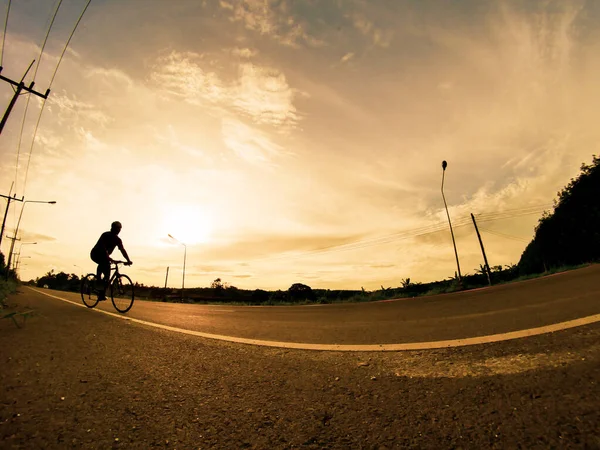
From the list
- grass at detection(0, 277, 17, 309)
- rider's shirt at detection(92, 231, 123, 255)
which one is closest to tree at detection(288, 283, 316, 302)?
grass at detection(0, 277, 17, 309)

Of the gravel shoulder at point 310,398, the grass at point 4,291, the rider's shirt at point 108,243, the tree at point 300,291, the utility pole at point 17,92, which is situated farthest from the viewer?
the tree at point 300,291

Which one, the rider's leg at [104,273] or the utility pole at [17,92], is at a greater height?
the utility pole at [17,92]

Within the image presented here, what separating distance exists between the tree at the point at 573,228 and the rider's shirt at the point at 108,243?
48.6 m

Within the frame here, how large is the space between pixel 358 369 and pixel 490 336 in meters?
1.61

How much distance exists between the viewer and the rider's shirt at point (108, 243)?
6.75 metres

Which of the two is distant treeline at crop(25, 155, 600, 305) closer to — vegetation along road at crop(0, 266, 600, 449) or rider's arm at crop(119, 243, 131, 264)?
rider's arm at crop(119, 243, 131, 264)

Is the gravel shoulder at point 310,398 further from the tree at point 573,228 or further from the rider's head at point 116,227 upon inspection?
the tree at point 573,228

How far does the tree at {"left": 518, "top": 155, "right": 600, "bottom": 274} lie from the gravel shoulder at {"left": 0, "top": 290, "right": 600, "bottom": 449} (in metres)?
47.8

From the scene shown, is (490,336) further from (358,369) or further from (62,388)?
(62,388)

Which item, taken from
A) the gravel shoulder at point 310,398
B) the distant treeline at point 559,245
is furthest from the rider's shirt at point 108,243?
the distant treeline at point 559,245

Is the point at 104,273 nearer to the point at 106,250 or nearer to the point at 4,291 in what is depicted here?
the point at 106,250

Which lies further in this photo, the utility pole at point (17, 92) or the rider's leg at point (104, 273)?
the utility pole at point (17, 92)

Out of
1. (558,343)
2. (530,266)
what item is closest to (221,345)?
(558,343)

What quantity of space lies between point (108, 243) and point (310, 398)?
281 inches
